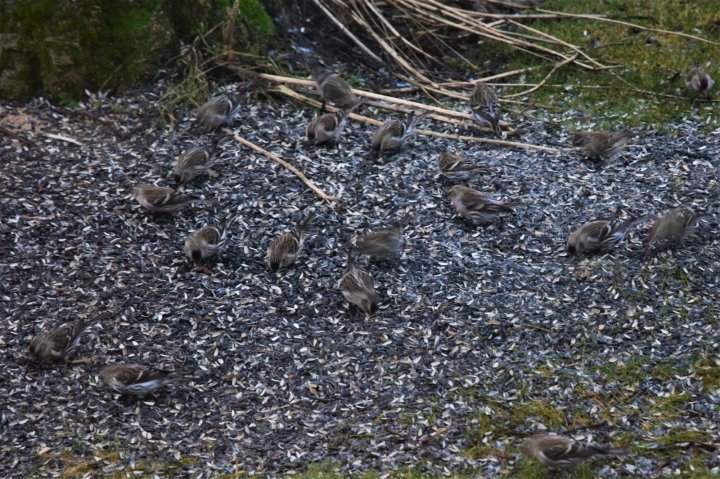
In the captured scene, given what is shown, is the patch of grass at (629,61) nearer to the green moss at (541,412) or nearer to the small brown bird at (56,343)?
the green moss at (541,412)

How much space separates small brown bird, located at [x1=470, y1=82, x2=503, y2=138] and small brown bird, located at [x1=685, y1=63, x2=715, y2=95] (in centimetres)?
187

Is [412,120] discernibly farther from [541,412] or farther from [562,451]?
[562,451]

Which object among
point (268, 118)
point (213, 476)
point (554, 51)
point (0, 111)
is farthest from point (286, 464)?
point (554, 51)

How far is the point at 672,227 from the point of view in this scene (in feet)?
23.7

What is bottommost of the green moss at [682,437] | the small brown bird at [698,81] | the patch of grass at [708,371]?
the green moss at [682,437]

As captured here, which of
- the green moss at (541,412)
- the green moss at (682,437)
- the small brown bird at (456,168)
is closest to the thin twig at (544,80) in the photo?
the small brown bird at (456,168)

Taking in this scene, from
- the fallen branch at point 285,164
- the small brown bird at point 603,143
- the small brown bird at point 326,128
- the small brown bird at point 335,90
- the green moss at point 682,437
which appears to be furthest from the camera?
the small brown bird at point 335,90

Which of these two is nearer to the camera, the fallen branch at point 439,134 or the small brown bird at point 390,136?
the small brown bird at point 390,136

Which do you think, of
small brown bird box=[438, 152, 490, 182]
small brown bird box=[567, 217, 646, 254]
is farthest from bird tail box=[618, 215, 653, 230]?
small brown bird box=[438, 152, 490, 182]

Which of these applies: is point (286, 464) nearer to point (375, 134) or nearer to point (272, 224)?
point (272, 224)

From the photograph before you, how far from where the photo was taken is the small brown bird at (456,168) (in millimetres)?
8039

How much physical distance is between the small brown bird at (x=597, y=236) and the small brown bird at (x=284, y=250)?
1.99 m

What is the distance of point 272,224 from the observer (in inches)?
307

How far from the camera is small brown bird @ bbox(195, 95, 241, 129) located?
8570 mm
